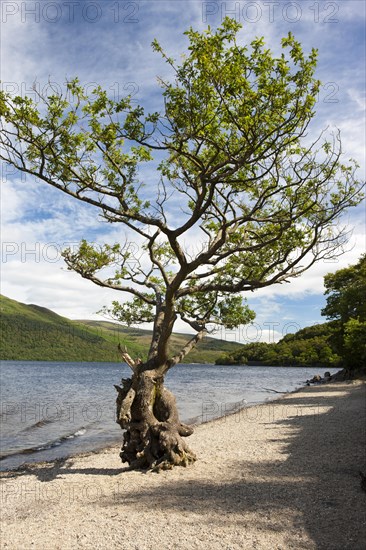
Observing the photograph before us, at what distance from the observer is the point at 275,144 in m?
13.2

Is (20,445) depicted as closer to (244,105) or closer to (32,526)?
(32,526)

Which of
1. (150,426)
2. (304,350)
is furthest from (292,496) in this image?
(304,350)

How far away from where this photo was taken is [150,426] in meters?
14.4

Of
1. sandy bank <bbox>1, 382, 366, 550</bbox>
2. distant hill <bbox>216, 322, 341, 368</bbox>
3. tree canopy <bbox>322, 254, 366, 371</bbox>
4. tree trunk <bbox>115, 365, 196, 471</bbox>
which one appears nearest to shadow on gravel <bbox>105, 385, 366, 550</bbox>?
sandy bank <bbox>1, 382, 366, 550</bbox>

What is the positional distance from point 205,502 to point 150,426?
441 cm

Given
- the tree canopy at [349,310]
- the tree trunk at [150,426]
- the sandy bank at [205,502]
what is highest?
the tree canopy at [349,310]

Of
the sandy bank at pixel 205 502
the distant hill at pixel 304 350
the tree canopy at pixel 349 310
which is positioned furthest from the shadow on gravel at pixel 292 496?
the distant hill at pixel 304 350

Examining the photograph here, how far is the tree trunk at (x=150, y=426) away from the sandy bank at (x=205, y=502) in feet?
1.87

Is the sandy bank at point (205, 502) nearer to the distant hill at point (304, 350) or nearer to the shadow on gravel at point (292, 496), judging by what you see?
the shadow on gravel at point (292, 496)

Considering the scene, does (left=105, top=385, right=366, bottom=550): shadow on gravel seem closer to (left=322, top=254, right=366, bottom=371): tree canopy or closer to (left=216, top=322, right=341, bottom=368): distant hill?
(left=322, top=254, right=366, bottom=371): tree canopy

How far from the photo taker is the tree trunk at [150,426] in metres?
14.0

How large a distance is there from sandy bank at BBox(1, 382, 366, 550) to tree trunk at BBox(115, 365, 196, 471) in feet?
1.87

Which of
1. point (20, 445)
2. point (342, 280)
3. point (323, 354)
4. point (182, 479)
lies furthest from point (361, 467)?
point (323, 354)

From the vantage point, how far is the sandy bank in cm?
832
